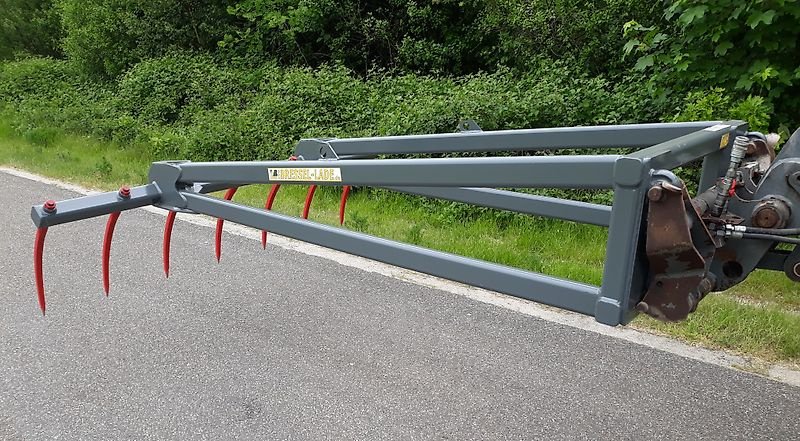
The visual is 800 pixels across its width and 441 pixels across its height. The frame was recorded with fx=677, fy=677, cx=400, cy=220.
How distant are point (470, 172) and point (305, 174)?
0.89 meters

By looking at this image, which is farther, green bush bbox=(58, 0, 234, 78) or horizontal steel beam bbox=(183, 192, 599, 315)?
green bush bbox=(58, 0, 234, 78)

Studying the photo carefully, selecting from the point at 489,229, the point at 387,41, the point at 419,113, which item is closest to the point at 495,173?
the point at 489,229

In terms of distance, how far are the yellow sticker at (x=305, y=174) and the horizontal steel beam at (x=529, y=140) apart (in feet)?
3.15

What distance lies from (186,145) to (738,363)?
25.9ft

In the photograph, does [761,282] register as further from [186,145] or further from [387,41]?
[387,41]

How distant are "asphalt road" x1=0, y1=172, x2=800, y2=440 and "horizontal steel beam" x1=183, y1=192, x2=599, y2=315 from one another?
1023 mm

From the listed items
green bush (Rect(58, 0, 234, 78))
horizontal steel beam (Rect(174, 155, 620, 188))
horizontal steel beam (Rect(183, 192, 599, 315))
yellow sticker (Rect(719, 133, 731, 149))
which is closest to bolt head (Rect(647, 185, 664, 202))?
horizontal steel beam (Rect(174, 155, 620, 188))

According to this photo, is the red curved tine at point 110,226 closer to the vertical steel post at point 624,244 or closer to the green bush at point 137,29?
the vertical steel post at point 624,244

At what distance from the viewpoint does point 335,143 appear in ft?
13.6

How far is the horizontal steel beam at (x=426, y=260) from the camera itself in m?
2.16

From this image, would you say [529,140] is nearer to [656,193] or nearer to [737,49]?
[656,193]

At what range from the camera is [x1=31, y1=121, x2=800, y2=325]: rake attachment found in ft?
6.56

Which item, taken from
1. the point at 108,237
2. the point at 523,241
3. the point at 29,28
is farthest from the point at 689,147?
the point at 29,28

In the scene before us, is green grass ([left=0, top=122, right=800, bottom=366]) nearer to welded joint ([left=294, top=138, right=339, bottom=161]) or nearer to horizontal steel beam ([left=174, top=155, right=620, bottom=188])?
welded joint ([left=294, top=138, right=339, bottom=161])
